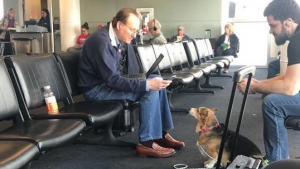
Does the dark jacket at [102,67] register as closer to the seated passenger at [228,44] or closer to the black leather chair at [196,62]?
the black leather chair at [196,62]

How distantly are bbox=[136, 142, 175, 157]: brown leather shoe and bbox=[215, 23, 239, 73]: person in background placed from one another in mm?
6076

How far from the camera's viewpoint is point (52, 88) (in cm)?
259

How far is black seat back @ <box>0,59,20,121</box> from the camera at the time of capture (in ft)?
6.96

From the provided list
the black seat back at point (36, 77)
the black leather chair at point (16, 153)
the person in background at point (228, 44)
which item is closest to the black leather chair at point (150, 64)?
the black seat back at point (36, 77)

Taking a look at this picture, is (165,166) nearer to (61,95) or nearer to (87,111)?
(87,111)

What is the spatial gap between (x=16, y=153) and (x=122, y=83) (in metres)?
1.21

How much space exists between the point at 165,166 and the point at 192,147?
0.50m

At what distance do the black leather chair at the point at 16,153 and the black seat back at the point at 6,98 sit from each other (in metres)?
0.42

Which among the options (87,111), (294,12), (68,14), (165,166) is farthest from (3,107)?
(68,14)

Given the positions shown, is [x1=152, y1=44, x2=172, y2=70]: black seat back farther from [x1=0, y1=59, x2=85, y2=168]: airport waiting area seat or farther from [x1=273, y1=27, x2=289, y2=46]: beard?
[x1=0, y1=59, x2=85, y2=168]: airport waiting area seat

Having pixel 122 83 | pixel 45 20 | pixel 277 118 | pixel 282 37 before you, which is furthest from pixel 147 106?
pixel 45 20

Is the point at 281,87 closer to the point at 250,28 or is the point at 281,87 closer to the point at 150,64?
the point at 150,64

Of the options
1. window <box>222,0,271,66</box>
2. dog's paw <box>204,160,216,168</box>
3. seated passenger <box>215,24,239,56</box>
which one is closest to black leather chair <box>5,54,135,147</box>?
dog's paw <box>204,160,216,168</box>

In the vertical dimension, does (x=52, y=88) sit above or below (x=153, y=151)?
above
